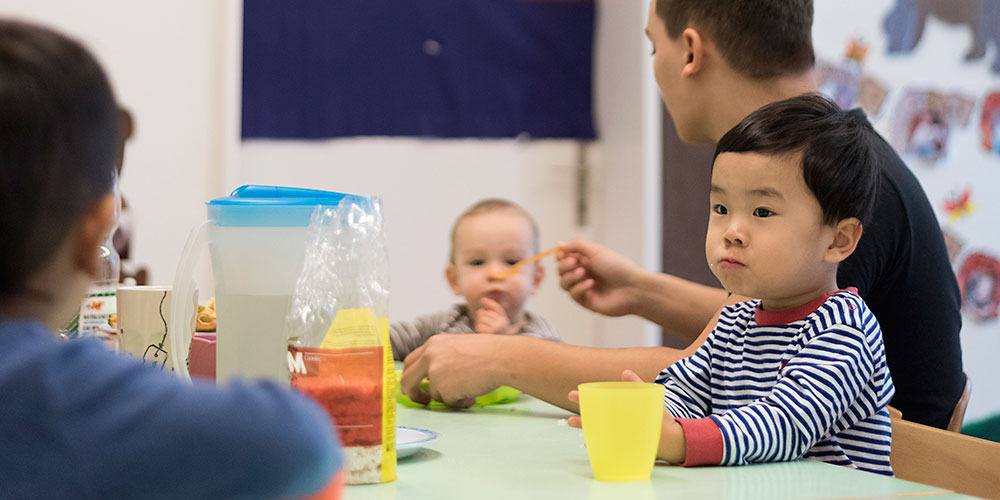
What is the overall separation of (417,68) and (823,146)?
2207mm

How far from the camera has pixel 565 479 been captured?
0.73 metres

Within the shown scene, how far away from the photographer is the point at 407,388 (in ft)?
3.94

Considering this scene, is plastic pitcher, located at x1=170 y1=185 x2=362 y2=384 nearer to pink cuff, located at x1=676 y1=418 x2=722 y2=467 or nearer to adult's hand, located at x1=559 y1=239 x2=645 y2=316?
pink cuff, located at x1=676 y1=418 x2=722 y2=467

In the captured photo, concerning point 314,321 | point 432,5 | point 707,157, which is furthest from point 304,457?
point 432,5

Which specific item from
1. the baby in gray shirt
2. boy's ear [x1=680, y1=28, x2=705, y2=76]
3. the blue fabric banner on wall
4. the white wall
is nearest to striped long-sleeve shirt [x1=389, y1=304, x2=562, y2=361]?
the baby in gray shirt

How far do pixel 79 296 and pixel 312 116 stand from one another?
252 centimetres

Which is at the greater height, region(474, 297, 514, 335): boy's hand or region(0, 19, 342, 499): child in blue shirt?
region(0, 19, 342, 499): child in blue shirt

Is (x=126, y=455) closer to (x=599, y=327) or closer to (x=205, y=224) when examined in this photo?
(x=205, y=224)

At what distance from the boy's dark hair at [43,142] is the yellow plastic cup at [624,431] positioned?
0.44 meters

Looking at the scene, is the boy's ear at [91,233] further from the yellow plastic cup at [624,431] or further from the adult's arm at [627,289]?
the adult's arm at [627,289]

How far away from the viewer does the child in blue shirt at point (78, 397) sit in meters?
0.37

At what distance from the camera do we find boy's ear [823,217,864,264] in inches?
37.6

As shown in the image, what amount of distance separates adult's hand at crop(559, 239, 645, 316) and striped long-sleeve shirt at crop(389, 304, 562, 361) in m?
0.09

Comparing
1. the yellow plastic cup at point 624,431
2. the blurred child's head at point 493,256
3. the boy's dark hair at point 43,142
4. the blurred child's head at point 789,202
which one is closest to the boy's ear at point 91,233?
the boy's dark hair at point 43,142
